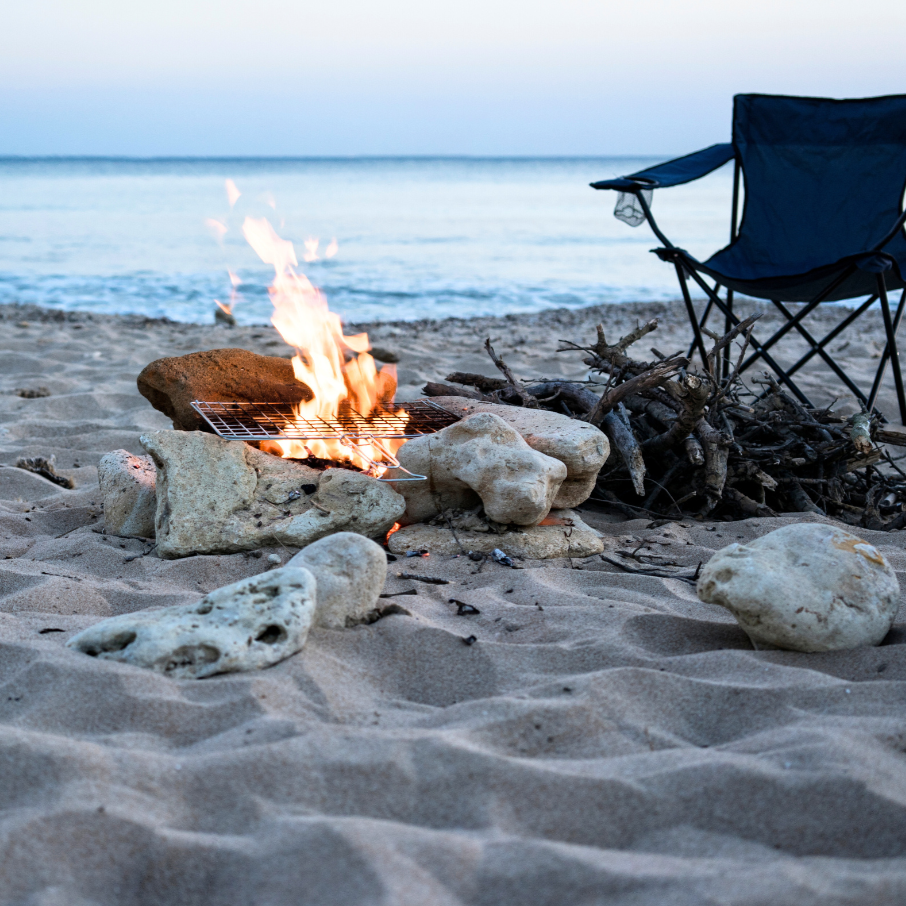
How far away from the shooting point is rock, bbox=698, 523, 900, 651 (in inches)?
73.9

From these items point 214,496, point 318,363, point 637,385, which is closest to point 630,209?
point 637,385

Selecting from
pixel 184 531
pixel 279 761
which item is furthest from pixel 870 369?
pixel 279 761

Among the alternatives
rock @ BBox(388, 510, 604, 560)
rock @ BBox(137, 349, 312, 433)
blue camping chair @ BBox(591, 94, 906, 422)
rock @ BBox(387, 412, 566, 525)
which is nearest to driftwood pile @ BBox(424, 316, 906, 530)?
rock @ BBox(388, 510, 604, 560)

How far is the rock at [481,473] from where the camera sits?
2.51 meters

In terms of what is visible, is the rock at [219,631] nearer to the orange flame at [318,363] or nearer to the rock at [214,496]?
the rock at [214,496]

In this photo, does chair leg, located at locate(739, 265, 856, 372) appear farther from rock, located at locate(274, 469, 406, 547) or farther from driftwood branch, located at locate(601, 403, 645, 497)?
rock, located at locate(274, 469, 406, 547)

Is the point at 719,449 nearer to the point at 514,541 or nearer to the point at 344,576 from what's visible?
the point at 514,541

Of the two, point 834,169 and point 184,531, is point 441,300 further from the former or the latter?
point 184,531

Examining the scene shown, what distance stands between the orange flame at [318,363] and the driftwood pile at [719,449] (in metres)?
0.51

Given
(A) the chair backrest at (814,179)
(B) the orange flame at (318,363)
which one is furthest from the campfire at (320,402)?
(A) the chair backrest at (814,179)

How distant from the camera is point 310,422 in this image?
2953mm

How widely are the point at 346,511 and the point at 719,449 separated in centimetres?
131

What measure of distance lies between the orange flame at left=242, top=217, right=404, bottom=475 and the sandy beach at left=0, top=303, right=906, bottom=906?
0.61 meters

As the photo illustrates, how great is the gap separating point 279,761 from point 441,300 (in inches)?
368
